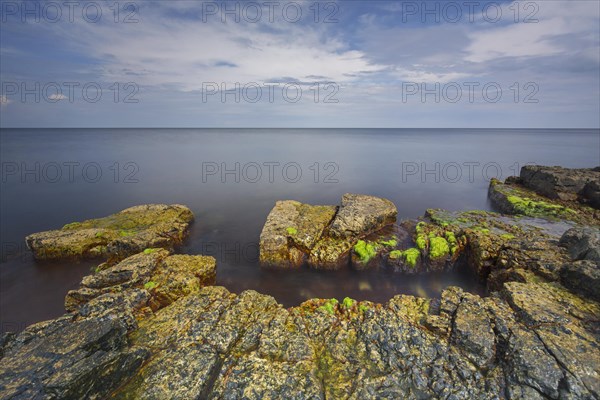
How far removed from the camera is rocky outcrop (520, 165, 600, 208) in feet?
78.5

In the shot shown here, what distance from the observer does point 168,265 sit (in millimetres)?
13500

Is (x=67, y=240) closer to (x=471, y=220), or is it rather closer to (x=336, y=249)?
(x=336, y=249)

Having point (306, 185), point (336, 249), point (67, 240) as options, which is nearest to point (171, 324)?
point (336, 249)

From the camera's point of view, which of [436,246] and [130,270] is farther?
[436,246]

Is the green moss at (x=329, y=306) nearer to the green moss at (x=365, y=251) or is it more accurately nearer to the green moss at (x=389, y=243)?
the green moss at (x=365, y=251)

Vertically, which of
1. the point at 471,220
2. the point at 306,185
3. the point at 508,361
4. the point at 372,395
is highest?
the point at 306,185

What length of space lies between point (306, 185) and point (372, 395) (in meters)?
30.5

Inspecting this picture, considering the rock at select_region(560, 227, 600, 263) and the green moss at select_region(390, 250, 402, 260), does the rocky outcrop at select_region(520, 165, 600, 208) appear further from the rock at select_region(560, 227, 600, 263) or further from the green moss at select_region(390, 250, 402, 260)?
the green moss at select_region(390, 250, 402, 260)

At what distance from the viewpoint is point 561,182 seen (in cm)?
2570

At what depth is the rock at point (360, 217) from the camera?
60.1 ft

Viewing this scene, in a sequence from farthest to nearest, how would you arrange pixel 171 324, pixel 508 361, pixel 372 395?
pixel 171 324 < pixel 508 361 < pixel 372 395

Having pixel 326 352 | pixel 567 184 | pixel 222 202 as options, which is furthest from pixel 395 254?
pixel 567 184

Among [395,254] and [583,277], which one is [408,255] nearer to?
[395,254]

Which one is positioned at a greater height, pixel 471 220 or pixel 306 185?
pixel 306 185
